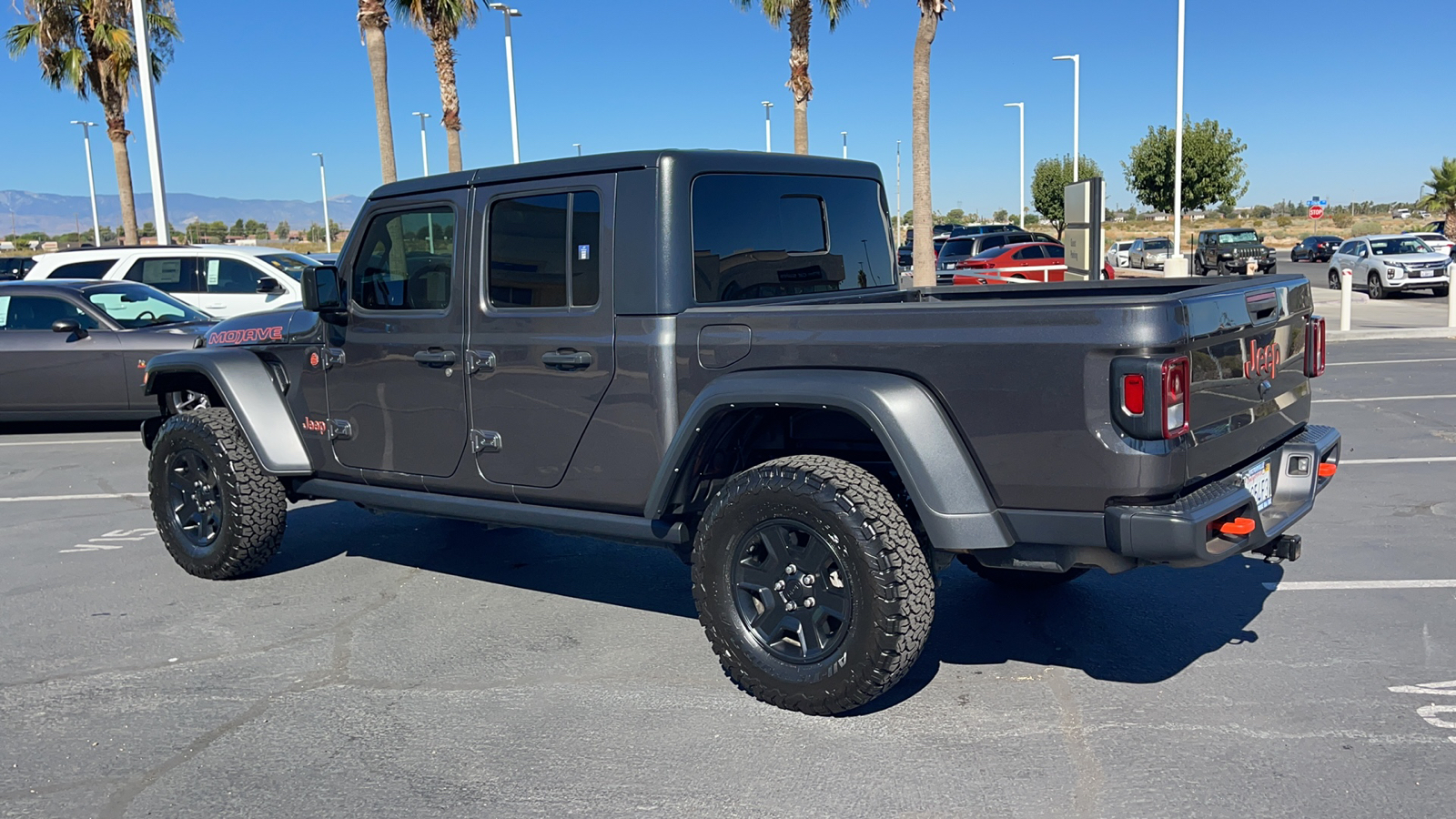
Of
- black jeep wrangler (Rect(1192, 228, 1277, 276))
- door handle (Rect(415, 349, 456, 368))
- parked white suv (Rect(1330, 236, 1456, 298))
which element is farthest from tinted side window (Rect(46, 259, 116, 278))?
black jeep wrangler (Rect(1192, 228, 1277, 276))

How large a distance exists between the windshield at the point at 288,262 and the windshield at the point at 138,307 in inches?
121

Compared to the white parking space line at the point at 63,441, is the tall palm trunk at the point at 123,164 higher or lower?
higher

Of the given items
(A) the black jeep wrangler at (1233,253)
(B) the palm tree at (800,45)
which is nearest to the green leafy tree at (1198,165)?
(A) the black jeep wrangler at (1233,253)

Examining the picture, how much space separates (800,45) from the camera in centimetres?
2527

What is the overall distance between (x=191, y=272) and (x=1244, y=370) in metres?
13.8

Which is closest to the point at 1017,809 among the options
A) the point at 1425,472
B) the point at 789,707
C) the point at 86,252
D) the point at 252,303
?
the point at 789,707

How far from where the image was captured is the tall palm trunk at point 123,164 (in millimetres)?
28156

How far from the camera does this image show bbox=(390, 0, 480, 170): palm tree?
22.8m

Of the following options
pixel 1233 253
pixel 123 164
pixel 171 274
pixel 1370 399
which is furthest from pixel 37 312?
pixel 1233 253

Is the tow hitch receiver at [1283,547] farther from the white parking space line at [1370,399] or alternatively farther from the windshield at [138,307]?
the windshield at [138,307]

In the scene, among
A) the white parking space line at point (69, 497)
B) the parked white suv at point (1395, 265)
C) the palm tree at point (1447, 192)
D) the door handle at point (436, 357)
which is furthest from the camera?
the palm tree at point (1447, 192)

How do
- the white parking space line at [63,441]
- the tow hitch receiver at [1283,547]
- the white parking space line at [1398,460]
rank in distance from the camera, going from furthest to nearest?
the white parking space line at [63,441]
the white parking space line at [1398,460]
the tow hitch receiver at [1283,547]

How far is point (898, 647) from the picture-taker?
3834 mm

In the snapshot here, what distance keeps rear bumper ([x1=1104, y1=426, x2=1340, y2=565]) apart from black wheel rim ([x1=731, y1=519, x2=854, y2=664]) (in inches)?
36.4
